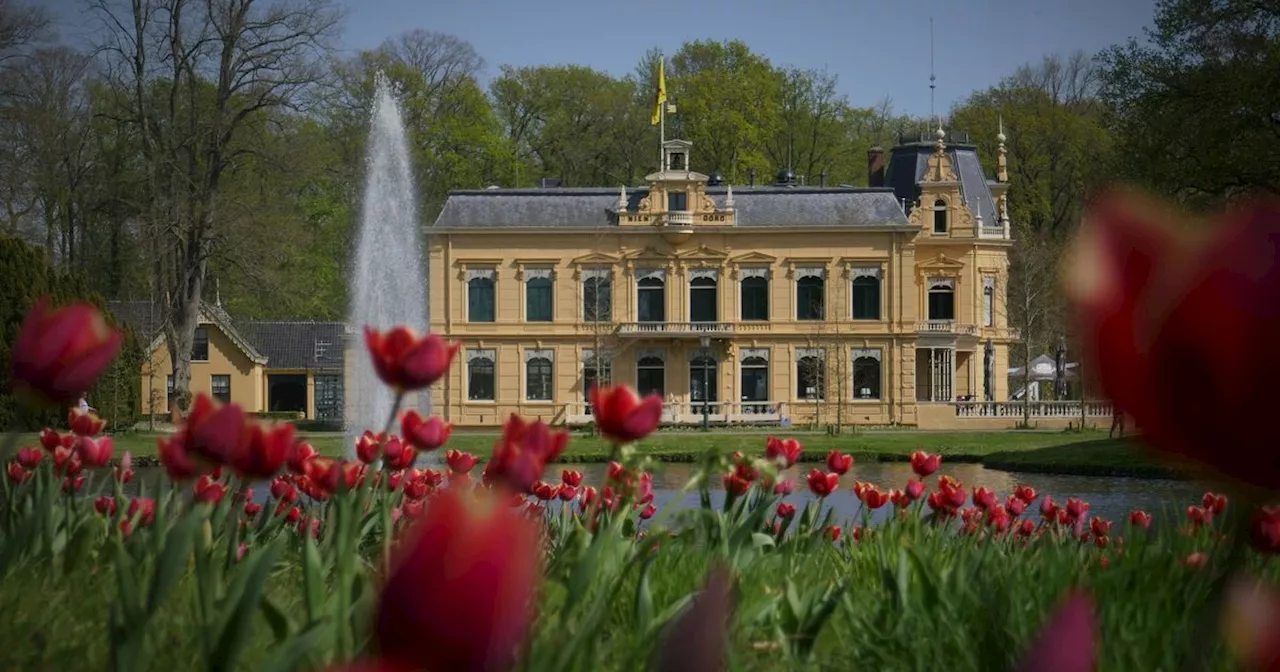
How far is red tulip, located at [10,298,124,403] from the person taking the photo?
1.40 meters

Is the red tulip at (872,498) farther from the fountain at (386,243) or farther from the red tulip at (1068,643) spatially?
the fountain at (386,243)

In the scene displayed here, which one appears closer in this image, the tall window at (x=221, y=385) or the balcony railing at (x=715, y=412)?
the balcony railing at (x=715, y=412)

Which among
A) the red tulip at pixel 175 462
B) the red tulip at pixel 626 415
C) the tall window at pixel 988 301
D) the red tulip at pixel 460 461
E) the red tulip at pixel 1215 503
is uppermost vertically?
the tall window at pixel 988 301

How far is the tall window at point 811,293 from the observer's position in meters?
35.3

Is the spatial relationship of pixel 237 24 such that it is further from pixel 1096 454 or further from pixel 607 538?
pixel 607 538

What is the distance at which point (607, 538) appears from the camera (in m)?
2.00

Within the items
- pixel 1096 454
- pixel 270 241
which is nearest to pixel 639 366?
pixel 270 241

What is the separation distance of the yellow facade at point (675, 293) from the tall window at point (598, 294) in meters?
0.04

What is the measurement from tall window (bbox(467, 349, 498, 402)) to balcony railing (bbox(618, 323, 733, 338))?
3.08 m

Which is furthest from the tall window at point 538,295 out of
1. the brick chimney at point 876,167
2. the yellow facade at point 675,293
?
the brick chimney at point 876,167

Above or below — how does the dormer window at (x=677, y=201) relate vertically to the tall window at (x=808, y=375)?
above

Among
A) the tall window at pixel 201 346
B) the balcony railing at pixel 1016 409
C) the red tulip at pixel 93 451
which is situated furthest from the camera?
the tall window at pixel 201 346

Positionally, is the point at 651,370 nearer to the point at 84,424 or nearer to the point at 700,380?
the point at 700,380

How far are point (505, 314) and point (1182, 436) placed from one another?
114 ft
